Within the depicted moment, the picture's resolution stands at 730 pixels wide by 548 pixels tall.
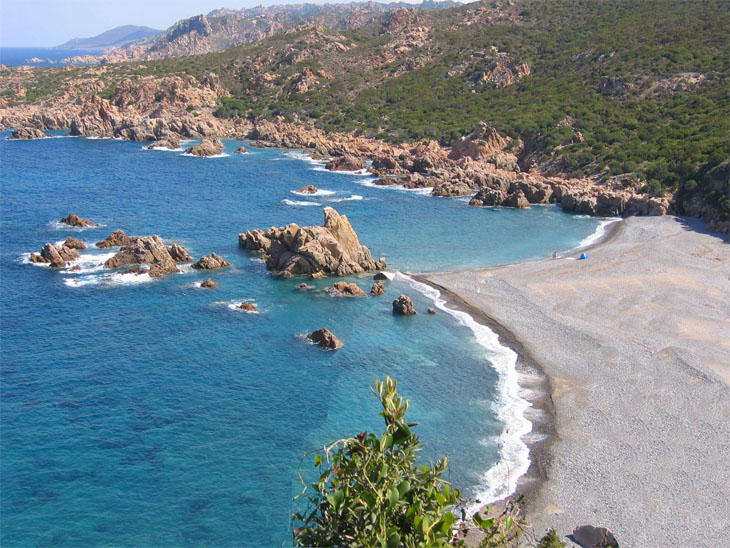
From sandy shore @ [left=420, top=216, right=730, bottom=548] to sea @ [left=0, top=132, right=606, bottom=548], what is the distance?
6.54 feet

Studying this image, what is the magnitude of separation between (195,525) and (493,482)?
12277mm

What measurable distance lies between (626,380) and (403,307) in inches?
605

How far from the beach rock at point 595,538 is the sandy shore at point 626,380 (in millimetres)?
643

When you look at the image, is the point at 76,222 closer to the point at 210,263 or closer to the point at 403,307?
the point at 210,263

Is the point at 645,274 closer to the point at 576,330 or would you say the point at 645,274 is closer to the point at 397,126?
the point at 576,330

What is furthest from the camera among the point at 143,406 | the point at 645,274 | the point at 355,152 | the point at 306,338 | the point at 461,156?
the point at 355,152

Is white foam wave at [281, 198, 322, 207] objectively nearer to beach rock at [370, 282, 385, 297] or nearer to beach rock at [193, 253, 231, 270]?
beach rock at [193, 253, 231, 270]

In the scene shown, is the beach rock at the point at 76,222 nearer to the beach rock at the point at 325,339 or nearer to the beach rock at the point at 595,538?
the beach rock at the point at 325,339

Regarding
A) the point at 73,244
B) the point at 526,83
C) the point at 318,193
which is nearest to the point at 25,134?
the point at 318,193

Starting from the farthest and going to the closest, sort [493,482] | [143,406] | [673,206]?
A: 1. [673,206]
2. [143,406]
3. [493,482]

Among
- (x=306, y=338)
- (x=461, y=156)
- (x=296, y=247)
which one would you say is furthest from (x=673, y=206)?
(x=306, y=338)

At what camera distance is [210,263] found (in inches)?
2098

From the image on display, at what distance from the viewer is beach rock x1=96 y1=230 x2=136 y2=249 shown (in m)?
58.4

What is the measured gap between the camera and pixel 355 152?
112000mm
